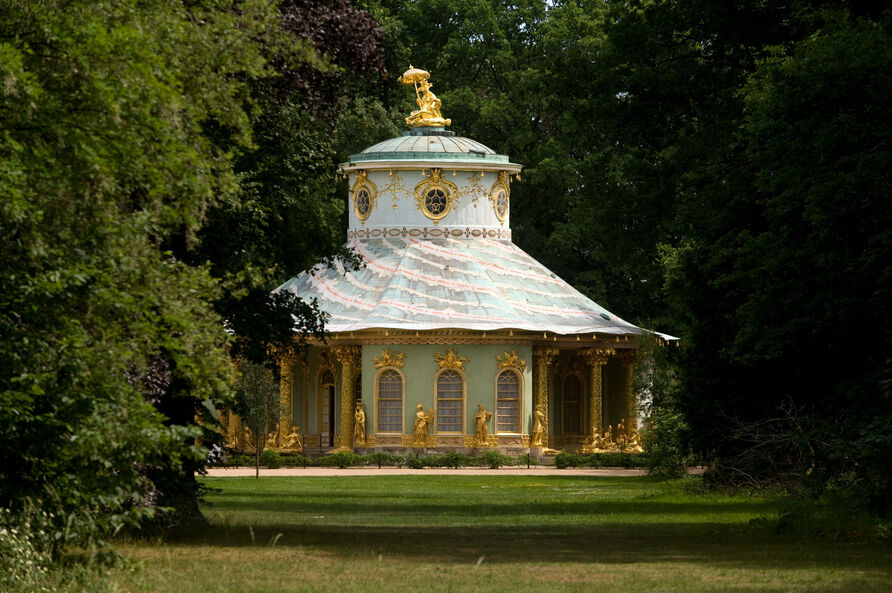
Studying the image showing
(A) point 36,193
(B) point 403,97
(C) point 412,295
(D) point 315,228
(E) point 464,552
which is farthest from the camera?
(B) point 403,97

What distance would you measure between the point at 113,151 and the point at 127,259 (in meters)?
0.89

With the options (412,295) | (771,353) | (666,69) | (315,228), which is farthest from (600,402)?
(771,353)

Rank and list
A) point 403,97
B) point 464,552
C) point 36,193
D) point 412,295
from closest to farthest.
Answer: point 36,193 → point 464,552 → point 412,295 → point 403,97

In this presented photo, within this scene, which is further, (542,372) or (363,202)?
(363,202)

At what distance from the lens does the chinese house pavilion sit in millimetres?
48656

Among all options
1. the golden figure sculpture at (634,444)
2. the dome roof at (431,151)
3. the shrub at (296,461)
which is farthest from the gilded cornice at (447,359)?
the dome roof at (431,151)

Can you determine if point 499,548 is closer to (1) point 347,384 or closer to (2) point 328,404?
(1) point 347,384

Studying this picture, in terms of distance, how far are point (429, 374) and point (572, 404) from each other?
6399mm

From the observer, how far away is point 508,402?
49500 mm

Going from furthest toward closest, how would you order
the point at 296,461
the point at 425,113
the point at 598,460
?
the point at 425,113 < the point at 598,460 < the point at 296,461

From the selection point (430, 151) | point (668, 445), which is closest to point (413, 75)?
point (430, 151)

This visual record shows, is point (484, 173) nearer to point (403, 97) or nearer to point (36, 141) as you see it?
point (403, 97)

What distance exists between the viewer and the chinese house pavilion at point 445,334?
160ft

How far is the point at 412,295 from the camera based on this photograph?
50312 mm
